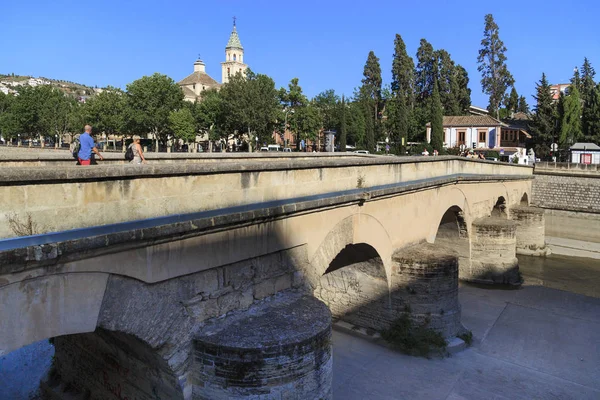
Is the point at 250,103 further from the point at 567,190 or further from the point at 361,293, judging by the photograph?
the point at 361,293

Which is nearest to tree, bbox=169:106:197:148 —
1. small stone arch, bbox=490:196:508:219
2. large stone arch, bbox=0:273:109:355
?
small stone arch, bbox=490:196:508:219

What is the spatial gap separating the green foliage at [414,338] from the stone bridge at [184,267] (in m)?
1.82

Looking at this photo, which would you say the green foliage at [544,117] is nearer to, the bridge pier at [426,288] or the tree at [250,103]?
the tree at [250,103]

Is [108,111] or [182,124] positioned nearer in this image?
[182,124]

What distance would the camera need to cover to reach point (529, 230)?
23.3 meters

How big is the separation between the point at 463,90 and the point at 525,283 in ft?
158

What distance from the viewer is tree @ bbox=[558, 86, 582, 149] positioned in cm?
4066

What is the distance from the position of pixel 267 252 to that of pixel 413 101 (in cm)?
5624

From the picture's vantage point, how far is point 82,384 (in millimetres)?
7781

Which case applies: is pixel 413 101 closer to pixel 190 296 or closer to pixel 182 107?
pixel 182 107

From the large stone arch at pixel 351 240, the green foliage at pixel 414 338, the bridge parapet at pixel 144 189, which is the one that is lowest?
the green foliage at pixel 414 338

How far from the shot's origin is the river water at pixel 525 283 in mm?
9492

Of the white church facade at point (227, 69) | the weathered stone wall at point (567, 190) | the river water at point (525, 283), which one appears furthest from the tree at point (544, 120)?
the white church facade at point (227, 69)

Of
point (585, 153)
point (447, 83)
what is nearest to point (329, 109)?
point (447, 83)
